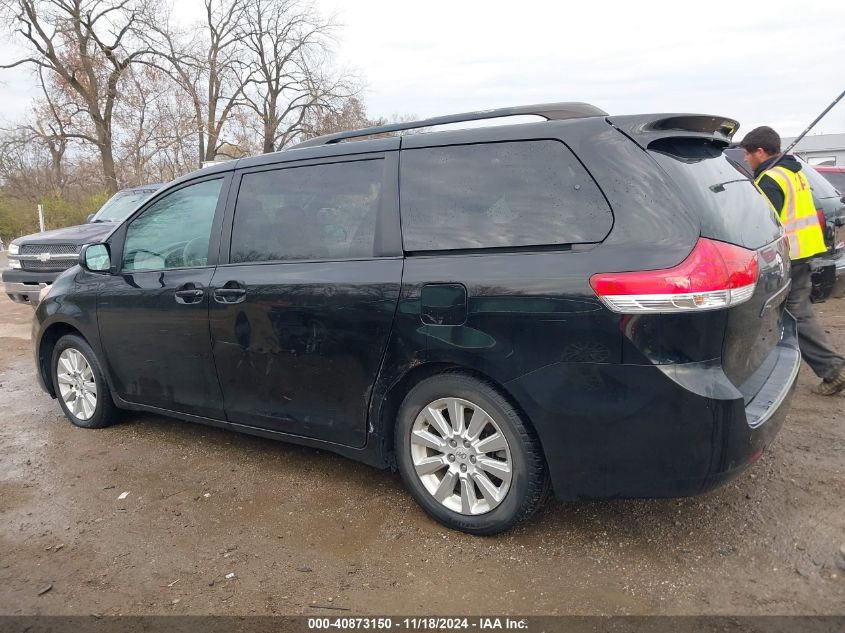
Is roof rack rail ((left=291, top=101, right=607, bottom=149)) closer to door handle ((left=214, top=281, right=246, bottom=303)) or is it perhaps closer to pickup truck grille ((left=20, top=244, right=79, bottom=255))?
door handle ((left=214, top=281, right=246, bottom=303))

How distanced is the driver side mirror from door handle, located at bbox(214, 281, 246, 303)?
1197 millimetres

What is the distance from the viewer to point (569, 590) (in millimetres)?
2604

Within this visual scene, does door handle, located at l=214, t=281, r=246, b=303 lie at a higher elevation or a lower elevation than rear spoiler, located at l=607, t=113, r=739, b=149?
lower

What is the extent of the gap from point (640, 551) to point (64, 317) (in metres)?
4.00

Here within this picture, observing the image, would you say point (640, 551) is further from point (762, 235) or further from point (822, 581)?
point (762, 235)

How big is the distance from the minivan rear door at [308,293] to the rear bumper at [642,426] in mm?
857

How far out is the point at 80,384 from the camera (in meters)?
4.72

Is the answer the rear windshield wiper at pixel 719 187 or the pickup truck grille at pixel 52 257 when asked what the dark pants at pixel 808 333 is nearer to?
the rear windshield wiper at pixel 719 187

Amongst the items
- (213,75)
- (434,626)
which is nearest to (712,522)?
(434,626)

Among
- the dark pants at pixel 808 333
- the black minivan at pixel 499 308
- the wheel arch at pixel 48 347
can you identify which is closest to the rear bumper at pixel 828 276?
the dark pants at pixel 808 333

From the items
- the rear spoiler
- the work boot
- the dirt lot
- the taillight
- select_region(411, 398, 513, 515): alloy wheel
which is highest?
the rear spoiler

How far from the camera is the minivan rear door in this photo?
315 centimetres

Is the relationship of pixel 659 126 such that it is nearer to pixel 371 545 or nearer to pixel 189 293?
pixel 371 545

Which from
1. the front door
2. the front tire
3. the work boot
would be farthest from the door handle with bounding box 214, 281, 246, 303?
the work boot
